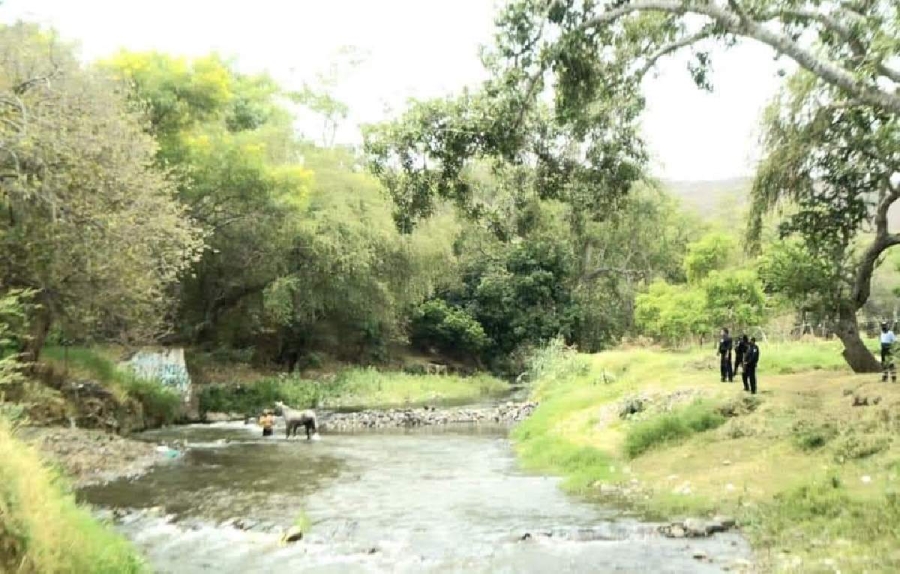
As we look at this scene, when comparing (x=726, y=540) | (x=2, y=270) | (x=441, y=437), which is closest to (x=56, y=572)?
(x=726, y=540)

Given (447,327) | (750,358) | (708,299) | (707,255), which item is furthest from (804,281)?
(447,327)

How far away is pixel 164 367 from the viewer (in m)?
27.7

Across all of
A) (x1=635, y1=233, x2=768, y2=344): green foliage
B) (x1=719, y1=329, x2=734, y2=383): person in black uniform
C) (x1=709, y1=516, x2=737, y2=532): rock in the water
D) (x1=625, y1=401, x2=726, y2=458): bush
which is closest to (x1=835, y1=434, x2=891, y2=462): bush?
(x1=709, y1=516, x2=737, y2=532): rock in the water

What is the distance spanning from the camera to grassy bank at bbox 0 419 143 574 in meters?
5.82

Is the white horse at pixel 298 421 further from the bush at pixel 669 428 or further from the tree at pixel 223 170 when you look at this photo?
the bush at pixel 669 428

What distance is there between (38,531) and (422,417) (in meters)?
22.3

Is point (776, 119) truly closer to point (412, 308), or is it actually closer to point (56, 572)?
point (56, 572)

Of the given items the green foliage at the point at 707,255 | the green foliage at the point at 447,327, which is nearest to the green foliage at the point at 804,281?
the green foliage at the point at 707,255

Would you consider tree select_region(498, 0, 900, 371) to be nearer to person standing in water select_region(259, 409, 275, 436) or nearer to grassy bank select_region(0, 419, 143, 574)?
grassy bank select_region(0, 419, 143, 574)

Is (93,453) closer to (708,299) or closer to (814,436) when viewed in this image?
(814,436)

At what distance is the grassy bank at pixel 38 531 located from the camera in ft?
19.1

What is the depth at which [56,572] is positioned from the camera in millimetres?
6207

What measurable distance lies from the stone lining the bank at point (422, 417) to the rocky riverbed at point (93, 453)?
777cm

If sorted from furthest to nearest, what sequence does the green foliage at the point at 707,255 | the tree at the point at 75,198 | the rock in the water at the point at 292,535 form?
the green foliage at the point at 707,255 → the tree at the point at 75,198 → the rock in the water at the point at 292,535
